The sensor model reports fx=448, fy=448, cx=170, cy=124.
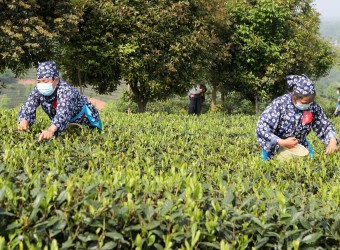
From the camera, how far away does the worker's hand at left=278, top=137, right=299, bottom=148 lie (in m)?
5.07

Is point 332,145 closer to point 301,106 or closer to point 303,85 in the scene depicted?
point 301,106

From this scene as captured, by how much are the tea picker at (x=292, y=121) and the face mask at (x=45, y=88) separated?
8.63ft

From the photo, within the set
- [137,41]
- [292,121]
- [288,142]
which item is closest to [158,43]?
[137,41]

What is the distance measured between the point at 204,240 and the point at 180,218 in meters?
0.19

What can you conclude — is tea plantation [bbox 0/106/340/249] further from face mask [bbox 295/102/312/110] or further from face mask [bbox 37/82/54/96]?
face mask [bbox 37/82/54/96]

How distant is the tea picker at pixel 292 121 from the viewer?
16.8 ft

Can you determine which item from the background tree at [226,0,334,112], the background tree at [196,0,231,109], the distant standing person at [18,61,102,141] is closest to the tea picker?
the distant standing person at [18,61,102,141]

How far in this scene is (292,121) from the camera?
539 centimetres

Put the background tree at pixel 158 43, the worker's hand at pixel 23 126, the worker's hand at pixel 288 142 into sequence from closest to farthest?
the worker's hand at pixel 288 142
the worker's hand at pixel 23 126
the background tree at pixel 158 43

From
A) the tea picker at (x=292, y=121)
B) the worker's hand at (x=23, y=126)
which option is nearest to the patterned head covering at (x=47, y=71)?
the worker's hand at (x=23, y=126)

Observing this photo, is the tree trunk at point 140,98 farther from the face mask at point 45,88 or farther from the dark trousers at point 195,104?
the face mask at point 45,88

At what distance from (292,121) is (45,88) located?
309 centimetres

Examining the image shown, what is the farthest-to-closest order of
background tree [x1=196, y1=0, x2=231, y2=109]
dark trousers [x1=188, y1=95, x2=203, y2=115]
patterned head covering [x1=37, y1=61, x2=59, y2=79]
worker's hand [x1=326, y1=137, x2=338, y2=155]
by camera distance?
1. background tree [x1=196, y1=0, x2=231, y2=109]
2. dark trousers [x1=188, y1=95, x2=203, y2=115]
3. patterned head covering [x1=37, y1=61, x2=59, y2=79]
4. worker's hand [x1=326, y1=137, x2=338, y2=155]

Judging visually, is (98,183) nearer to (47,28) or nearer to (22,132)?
(22,132)
